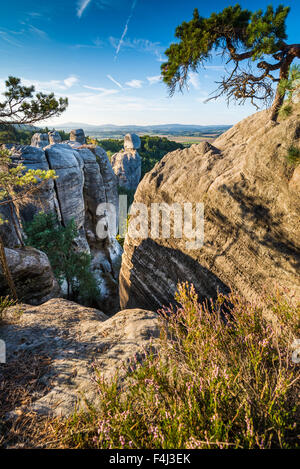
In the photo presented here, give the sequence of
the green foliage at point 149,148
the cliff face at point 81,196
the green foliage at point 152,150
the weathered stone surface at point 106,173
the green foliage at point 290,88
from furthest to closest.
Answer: the green foliage at point 149,148
the green foliage at point 152,150
the weathered stone surface at point 106,173
the cliff face at point 81,196
the green foliage at point 290,88

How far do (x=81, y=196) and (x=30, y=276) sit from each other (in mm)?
13477

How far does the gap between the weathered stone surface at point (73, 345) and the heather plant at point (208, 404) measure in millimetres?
608

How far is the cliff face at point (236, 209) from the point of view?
415 centimetres

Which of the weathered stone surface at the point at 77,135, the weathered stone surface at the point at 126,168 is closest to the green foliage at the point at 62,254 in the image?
the weathered stone surface at the point at 77,135

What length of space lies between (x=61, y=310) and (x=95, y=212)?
20.1m

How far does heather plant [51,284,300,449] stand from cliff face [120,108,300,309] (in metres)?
1.02

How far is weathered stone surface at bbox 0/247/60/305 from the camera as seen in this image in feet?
27.5

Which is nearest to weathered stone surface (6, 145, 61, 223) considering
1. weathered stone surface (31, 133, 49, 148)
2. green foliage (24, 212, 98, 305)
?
green foliage (24, 212, 98, 305)

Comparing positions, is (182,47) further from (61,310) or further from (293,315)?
(61,310)

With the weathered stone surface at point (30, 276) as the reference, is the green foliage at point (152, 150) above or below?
above

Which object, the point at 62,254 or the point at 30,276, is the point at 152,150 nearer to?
the point at 62,254

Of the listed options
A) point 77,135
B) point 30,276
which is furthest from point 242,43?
point 77,135

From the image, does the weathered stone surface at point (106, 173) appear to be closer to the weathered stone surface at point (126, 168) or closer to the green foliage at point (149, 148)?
the weathered stone surface at point (126, 168)
